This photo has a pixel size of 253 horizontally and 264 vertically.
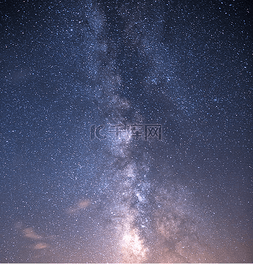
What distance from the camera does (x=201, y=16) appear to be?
6.41 feet

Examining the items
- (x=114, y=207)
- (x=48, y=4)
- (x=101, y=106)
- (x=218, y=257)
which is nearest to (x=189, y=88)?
(x=101, y=106)

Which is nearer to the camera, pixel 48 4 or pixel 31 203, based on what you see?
pixel 48 4

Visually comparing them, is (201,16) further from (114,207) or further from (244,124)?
(114,207)

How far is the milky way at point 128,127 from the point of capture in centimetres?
195

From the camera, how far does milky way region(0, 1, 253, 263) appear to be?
76.7 inches

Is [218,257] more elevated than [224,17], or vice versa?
[224,17]

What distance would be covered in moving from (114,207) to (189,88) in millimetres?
1647

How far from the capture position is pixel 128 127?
200 centimetres

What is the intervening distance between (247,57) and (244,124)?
2.53ft

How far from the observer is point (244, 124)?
2.05m

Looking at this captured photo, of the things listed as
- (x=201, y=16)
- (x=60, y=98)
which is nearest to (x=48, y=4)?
(x=60, y=98)

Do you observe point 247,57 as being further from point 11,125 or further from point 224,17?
point 11,125

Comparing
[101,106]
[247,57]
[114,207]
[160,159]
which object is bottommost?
[114,207]

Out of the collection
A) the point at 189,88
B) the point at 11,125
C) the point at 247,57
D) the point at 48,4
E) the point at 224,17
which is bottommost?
the point at 11,125
